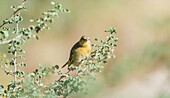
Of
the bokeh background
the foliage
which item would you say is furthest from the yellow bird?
the bokeh background

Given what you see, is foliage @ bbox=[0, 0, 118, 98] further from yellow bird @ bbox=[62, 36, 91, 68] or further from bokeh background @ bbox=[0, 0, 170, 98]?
bokeh background @ bbox=[0, 0, 170, 98]

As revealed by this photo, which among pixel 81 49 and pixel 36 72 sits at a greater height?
pixel 81 49

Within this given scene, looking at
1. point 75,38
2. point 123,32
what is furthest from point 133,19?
point 75,38

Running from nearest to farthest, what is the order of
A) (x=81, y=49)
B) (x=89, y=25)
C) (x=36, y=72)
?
(x=36, y=72)
(x=81, y=49)
(x=89, y=25)

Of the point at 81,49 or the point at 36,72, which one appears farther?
the point at 81,49

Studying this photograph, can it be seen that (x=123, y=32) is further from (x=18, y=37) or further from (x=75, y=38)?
(x=18, y=37)

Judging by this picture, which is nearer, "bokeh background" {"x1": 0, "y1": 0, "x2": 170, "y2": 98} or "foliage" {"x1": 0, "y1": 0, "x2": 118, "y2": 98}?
"foliage" {"x1": 0, "y1": 0, "x2": 118, "y2": 98}

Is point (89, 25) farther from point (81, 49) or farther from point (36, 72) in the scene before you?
point (36, 72)

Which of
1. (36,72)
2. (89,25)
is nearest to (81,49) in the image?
(36,72)

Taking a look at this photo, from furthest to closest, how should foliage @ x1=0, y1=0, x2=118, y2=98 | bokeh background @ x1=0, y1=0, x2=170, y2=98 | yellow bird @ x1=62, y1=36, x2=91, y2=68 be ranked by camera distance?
bokeh background @ x1=0, y1=0, x2=170, y2=98
yellow bird @ x1=62, y1=36, x2=91, y2=68
foliage @ x1=0, y1=0, x2=118, y2=98

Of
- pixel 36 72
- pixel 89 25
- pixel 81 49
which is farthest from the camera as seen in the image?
pixel 89 25

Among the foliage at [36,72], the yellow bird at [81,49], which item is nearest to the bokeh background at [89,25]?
the yellow bird at [81,49]
